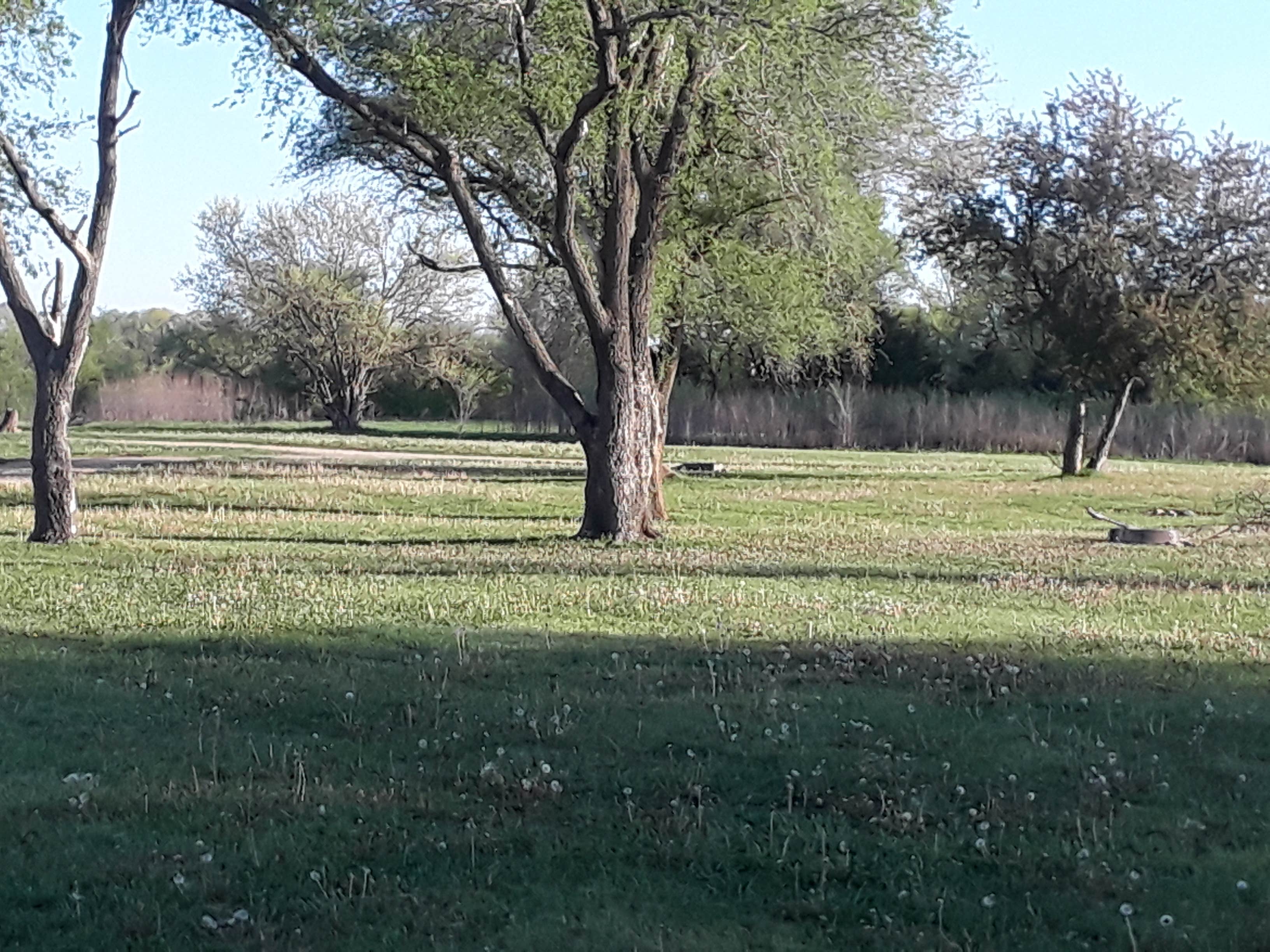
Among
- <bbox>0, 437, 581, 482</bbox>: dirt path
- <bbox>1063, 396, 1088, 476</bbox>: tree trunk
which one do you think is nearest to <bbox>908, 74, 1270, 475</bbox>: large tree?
<bbox>1063, 396, 1088, 476</bbox>: tree trunk

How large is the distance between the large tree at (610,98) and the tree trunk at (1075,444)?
51.1 ft

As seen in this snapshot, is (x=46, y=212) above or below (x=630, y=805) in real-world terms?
above

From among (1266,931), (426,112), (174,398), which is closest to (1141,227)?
(426,112)

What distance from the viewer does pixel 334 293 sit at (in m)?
68.6

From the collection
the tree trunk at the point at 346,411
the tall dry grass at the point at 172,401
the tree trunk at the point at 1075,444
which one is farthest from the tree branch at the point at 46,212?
the tall dry grass at the point at 172,401

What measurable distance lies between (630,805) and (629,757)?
34.0 inches

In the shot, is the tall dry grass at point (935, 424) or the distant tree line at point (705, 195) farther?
the tall dry grass at point (935, 424)

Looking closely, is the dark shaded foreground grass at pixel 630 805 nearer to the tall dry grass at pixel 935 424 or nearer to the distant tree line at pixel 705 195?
the distant tree line at pixel 705 195

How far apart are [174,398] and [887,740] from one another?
3082 inches

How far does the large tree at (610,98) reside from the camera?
18.2 m

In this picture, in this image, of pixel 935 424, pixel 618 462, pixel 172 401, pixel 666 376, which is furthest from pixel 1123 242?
pixel 172 401

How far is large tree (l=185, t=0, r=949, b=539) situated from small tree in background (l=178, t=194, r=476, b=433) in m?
48.5

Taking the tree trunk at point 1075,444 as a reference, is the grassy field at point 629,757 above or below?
below

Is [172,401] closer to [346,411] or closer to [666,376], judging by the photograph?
[346,411]
